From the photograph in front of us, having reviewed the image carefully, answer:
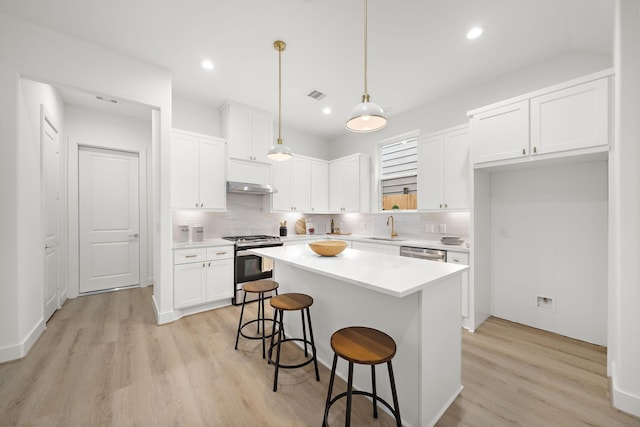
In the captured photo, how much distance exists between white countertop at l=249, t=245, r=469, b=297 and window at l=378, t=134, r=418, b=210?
2.16 metres

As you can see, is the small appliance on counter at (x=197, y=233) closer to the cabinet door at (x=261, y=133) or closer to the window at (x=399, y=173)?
the cabinet door at (x=261, y=133)

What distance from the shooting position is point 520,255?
119 inches

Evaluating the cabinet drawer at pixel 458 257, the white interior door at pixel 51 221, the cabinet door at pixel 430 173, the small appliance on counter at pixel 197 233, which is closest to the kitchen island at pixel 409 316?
the cabinet drawer at pixel 458 257

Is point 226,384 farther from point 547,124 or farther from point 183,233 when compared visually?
point 547,124

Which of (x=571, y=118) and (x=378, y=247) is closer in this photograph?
(x=571, y=118)

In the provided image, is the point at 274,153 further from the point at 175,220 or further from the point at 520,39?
the point at 520,39

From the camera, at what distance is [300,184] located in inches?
192

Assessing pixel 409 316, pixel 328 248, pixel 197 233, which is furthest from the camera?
pixel 197 233

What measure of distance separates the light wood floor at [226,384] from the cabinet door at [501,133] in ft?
6.42

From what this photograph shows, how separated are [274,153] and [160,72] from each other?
177 cm

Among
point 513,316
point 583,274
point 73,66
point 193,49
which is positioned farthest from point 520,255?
point 73,66

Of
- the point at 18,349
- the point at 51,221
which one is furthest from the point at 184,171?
the point at 18,349

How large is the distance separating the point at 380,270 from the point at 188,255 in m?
2.63

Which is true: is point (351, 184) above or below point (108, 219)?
above
